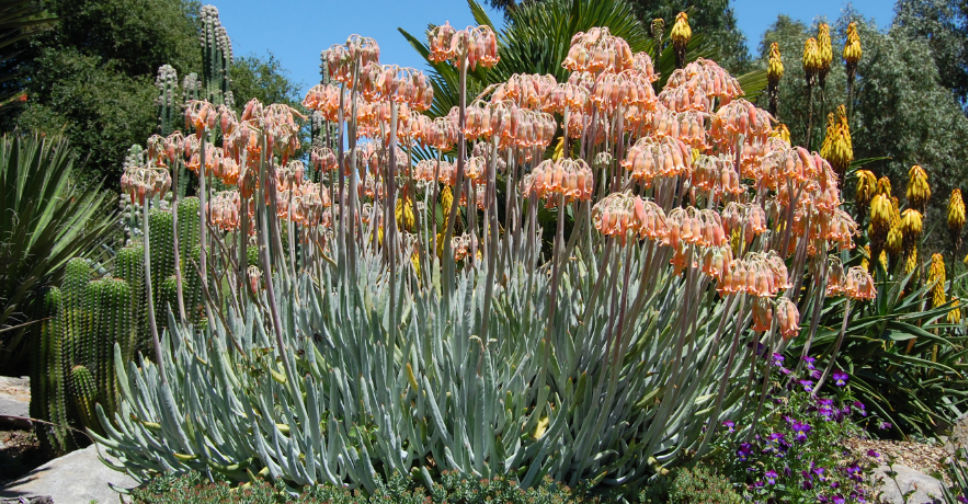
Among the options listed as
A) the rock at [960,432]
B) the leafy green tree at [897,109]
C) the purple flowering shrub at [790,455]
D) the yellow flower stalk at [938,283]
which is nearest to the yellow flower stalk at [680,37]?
the yellow flower stalk at [938,283]

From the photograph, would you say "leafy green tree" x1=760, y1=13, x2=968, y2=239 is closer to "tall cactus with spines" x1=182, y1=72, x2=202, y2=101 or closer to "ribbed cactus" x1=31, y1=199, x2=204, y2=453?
"tall cactus with spines" x1=182, y1=72, x2=202, y2=101

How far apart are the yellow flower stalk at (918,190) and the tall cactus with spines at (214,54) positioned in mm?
7405

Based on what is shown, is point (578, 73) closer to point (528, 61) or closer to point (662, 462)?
point (662, 462)

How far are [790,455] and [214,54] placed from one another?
815 cm

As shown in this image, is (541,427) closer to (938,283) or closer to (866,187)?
(866,187)

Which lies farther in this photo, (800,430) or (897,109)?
(897,109)

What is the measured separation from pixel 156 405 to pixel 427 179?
2030 millimetres

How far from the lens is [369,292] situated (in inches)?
139

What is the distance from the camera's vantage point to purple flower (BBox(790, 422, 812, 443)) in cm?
354

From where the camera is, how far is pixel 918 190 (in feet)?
19.1

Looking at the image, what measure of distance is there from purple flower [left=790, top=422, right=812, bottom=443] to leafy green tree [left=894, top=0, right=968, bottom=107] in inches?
1078

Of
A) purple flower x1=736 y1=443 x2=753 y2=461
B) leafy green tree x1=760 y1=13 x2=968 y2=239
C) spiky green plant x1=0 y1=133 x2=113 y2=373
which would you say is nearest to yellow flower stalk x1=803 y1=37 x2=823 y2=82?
purple flower x1=736 y1=443 x2=753 y2=461

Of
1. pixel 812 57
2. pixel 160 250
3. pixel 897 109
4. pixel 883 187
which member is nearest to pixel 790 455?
pixel 883 187

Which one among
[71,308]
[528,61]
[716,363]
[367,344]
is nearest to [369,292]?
[367,344]
